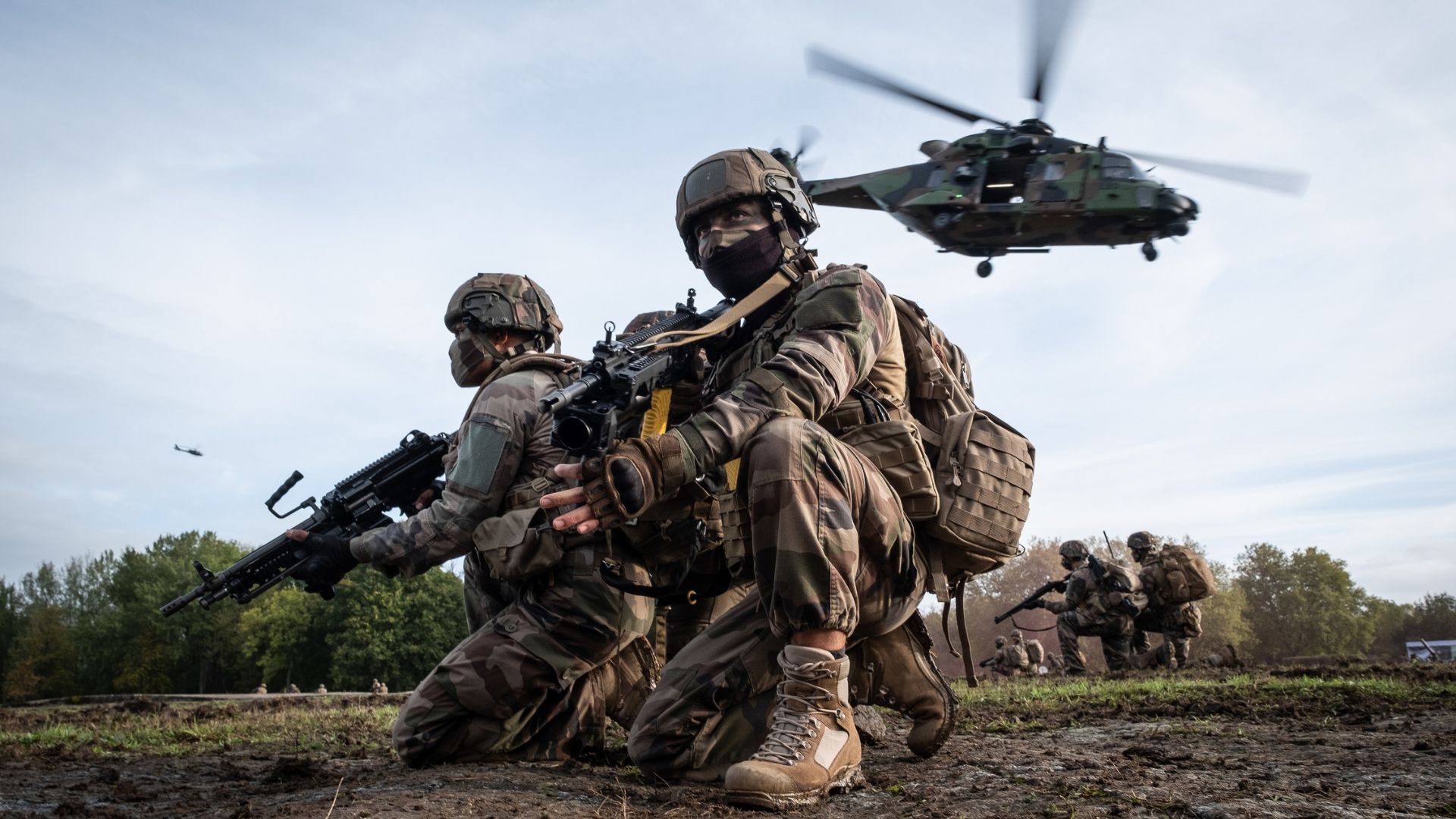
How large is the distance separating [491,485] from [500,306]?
3.92 ft

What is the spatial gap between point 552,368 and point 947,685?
234 centimetres

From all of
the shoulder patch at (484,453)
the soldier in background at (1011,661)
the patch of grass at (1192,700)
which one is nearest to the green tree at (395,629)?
the soldier in background at (1011,661)

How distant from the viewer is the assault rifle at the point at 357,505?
257 inches

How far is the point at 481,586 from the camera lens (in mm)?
5219

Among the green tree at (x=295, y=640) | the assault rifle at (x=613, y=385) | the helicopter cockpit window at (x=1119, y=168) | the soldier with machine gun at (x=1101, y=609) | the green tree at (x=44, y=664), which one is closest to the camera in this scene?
the assault rifle at (x=613, y=385)

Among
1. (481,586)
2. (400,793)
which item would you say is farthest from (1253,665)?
(400,793)

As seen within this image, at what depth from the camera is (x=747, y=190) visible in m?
4.01

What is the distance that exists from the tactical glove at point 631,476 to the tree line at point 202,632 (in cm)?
2879

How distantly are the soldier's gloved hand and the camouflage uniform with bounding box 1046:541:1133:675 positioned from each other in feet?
36.6

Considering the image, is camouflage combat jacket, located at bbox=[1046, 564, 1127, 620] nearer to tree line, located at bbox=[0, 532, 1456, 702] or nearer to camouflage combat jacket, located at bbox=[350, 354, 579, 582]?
camouflage combat jacket, located at bbox=[350, 354, 579, 582]

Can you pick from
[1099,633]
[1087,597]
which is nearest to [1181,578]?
[1087,597]

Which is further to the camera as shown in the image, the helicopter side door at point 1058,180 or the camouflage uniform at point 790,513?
the helicopter side door at point 1058,180

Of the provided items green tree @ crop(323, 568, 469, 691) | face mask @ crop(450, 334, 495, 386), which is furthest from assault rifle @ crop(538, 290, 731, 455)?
green tree @ crop(323, 568, 469, 691)

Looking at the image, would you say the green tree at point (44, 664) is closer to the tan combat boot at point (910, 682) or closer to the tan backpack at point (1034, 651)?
the tan backpack at point (1034, 651)
